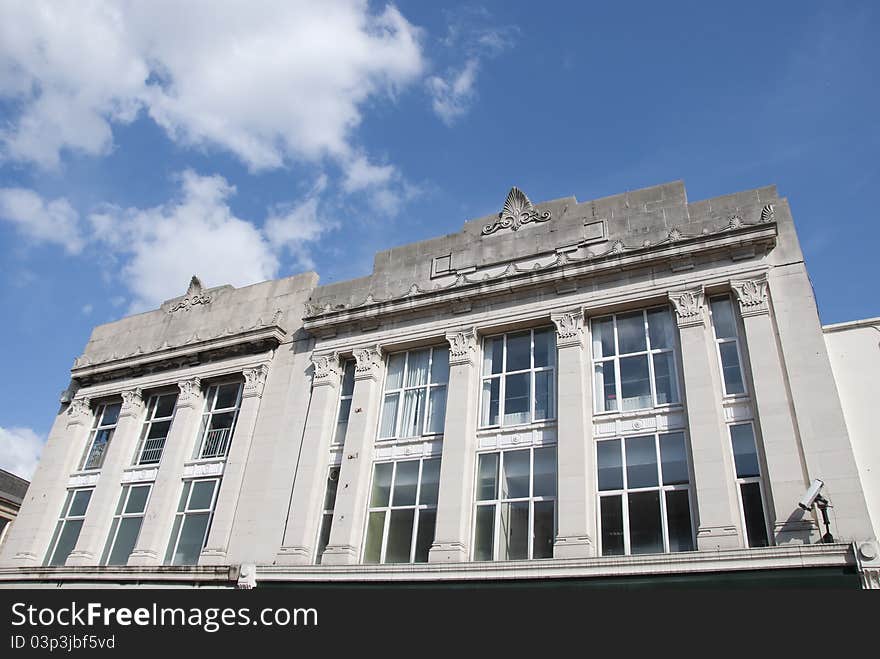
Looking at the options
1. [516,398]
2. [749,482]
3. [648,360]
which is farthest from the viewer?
[516,398]

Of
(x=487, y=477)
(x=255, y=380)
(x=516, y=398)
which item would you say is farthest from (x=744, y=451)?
(x=255, y=380)

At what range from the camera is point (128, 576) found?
20.2 m

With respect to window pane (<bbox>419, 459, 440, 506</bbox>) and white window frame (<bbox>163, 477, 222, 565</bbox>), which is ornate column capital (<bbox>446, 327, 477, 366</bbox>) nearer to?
window pane (<bbox>419, 459, 440, 506</bbox>)

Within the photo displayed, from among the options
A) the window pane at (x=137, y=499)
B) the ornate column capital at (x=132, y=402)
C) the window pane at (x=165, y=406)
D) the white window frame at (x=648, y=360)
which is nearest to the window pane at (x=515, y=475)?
the white window frame at (x=648, y=360)

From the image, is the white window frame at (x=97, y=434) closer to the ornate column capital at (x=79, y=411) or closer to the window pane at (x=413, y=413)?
the ornate column capital at (x=79, y=411)

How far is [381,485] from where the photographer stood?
19594mm

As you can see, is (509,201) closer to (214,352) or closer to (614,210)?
(614,210)

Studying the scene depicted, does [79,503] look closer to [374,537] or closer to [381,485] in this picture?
[381,485]

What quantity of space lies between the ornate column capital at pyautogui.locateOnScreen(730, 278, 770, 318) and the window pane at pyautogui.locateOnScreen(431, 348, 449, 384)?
8036mm

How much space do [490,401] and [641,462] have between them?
451 cm

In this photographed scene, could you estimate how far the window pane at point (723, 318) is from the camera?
57.8 feet

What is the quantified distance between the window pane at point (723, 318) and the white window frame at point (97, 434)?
1977 centimetres

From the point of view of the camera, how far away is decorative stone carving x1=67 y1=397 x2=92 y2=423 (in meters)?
25.9

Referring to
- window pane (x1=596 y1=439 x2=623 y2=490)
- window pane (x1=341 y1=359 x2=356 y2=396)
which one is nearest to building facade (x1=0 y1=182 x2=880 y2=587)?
window pane (x1=596 y1=439 x2=623 y2=490)
